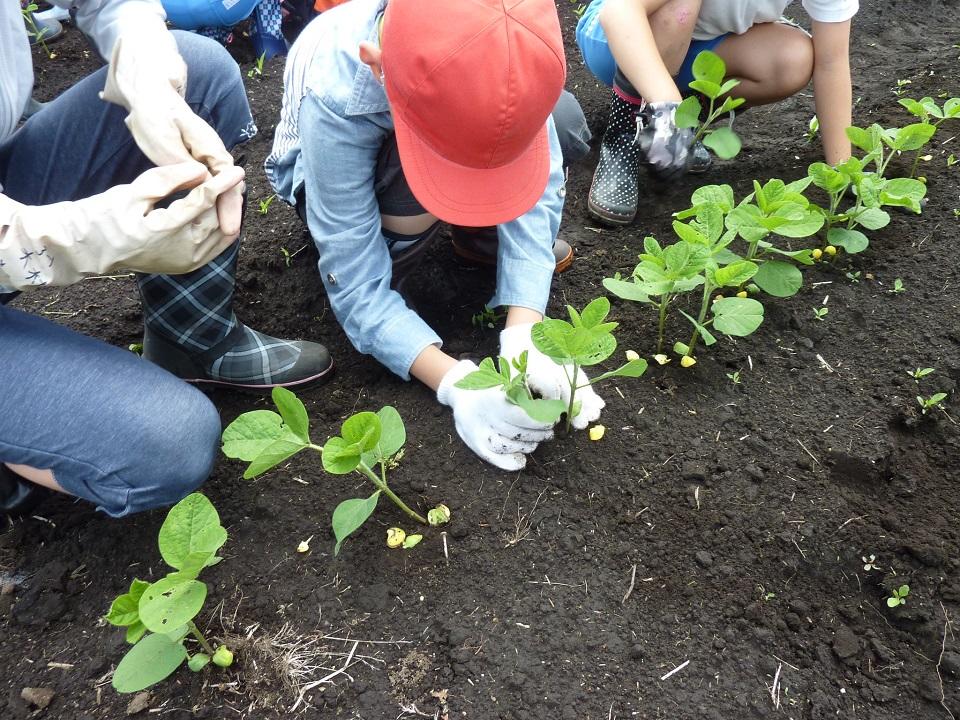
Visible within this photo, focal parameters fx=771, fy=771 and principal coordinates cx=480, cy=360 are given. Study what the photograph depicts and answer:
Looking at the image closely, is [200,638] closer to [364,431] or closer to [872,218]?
[364,431]

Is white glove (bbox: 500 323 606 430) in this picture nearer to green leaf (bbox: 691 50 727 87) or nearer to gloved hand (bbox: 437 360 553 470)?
gloved hand (bbox: 437 360 553 470)

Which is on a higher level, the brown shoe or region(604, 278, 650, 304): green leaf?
region(604, 278, 650, 304): green leaf

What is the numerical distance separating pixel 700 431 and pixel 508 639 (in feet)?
1.96

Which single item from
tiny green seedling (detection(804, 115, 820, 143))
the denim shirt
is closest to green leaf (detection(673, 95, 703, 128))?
the denim shirt

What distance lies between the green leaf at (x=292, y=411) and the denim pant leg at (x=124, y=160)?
0.49 meters

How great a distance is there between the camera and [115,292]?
2.09 meters

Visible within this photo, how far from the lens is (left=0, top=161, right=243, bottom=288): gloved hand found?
1.17 metres

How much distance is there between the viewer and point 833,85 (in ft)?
7.02

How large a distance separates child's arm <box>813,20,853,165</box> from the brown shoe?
0.82 m

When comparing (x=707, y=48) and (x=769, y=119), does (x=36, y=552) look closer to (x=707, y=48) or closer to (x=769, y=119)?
(x=707, y=48)

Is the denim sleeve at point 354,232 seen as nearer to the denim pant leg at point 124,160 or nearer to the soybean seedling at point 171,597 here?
the denim pant leg at point 124,160

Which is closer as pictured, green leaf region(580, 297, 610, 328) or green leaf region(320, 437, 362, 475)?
green leaf region(320, 437, 362, 475)

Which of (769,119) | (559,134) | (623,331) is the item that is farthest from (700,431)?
(769,119)

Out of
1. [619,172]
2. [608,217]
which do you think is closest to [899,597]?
[608,217]
